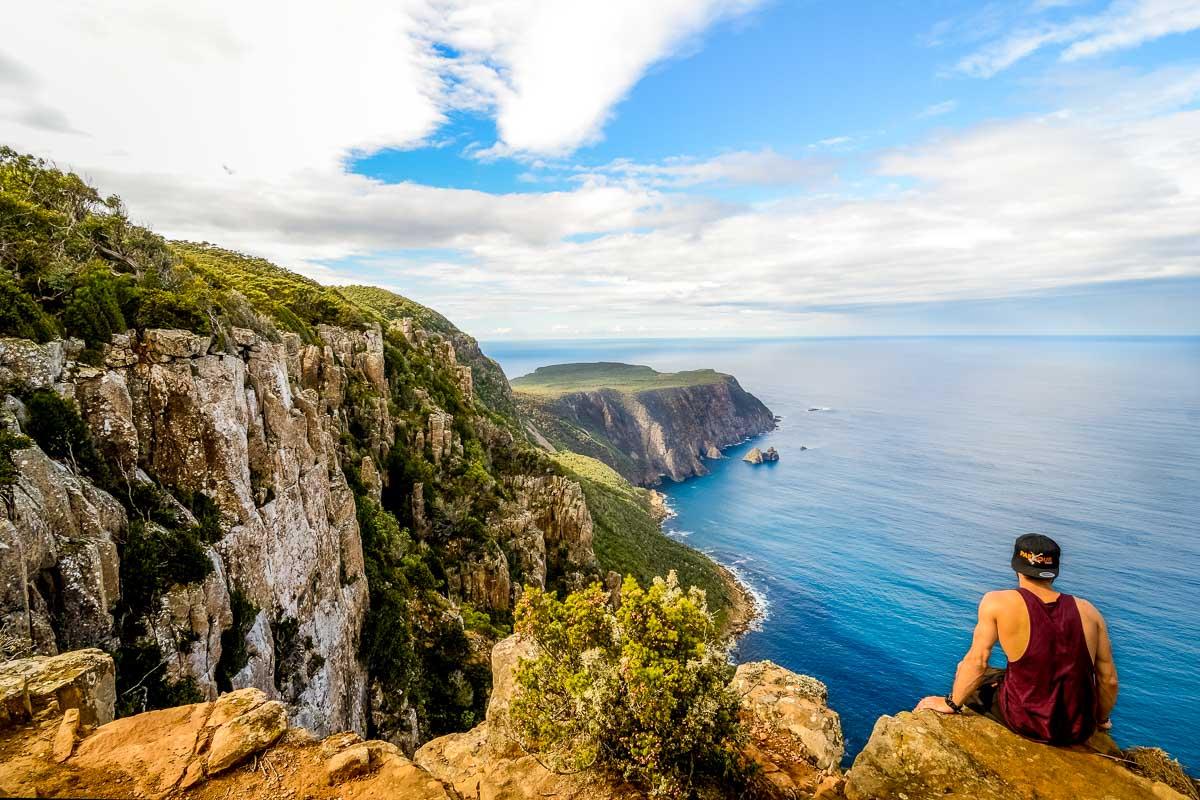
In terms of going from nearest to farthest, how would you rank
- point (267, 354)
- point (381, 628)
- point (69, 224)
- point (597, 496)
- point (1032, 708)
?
point (1032, 708) → point (69, 224) → point (267, 354) → point (381, 628) → point (597, 496)

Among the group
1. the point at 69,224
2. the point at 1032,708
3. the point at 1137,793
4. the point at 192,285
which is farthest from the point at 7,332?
the point at 1137,793

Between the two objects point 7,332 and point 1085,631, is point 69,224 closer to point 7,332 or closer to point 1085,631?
point 7,332

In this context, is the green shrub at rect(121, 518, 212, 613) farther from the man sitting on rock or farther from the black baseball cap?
the black baseball cap

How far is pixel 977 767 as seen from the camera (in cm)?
796

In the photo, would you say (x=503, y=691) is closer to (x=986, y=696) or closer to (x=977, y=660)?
(x=986, y=696)

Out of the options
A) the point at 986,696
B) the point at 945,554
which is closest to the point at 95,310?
the point at 986,696

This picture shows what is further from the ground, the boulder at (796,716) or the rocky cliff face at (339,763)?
the rocky cliff face at (339,763)

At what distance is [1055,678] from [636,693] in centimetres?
660

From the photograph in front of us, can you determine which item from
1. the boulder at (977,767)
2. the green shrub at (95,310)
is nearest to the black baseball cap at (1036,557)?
the boulder at (977,767)

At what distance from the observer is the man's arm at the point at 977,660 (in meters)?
7.72

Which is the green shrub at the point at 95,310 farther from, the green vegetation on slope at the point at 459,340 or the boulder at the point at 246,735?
the green vegetation on slope at the point at 459,340

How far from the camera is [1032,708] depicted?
25.6ft

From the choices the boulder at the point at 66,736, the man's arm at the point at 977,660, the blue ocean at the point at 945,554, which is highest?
the man's arm at the point at 977,660

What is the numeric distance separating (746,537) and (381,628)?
112 m
